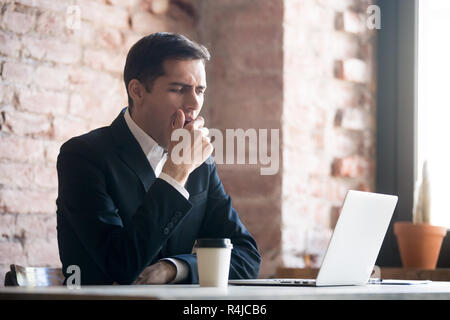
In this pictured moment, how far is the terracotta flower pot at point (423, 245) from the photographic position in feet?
8.68

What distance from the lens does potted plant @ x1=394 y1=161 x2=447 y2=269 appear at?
2.65m

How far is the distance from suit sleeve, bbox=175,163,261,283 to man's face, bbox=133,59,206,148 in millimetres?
225

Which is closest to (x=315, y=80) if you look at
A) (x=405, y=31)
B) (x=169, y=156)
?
(x=405, y=31)

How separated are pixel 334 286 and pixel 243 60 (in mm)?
1555

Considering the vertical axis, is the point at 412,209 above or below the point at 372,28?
below

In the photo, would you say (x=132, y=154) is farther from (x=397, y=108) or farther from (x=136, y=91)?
(x=397, y=108)

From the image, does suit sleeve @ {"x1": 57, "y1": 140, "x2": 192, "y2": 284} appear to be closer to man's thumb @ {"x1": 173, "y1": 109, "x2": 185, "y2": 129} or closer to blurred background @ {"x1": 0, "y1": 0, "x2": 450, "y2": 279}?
man's thumb @ {"x1": 173, "y1": 109, "x2": 185, "y2": 129}

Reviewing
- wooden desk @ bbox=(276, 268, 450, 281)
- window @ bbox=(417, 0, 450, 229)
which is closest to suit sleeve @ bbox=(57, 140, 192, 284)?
wooden desk @ bbox=(276, 268, 450, 281)

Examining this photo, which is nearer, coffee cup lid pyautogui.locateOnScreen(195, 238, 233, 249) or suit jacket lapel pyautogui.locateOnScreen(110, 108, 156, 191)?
coffee cup lid pyautogui.locateOnScreen(195, 238, 233, 249)

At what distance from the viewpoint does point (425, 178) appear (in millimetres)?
2699

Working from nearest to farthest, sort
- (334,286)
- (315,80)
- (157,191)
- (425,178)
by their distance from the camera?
1. (334,286)
2. (157,191)
3. (425,178)
4. (315,80)

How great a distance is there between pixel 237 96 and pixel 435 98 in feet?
2.77
